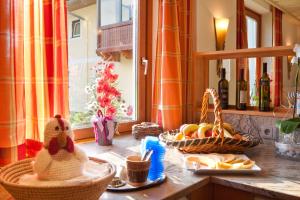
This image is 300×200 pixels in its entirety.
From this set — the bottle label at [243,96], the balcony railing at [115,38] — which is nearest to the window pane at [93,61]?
the balcony railing at [115,38]

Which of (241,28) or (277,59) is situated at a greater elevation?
(241,28)

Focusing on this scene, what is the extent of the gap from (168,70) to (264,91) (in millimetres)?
563

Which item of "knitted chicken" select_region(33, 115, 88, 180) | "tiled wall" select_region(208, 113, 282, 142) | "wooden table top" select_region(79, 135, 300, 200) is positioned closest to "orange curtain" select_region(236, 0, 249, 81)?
"tiled wall" select_region(208, 113, 282, 142)

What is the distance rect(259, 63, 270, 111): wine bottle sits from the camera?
159cm

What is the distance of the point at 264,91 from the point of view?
162 cm

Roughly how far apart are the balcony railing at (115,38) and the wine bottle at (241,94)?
0.71 m

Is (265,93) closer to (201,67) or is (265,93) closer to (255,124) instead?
(255,124)

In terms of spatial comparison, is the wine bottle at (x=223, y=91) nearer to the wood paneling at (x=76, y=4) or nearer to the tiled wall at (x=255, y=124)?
the tiled wall at (x=255, y=124)

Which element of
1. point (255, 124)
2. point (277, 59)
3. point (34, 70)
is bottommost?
point (255, 124)

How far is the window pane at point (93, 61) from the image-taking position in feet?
4.86

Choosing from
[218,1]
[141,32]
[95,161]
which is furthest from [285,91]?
[95,161]

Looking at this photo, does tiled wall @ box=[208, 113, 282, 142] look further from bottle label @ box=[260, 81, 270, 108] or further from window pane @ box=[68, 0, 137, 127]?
window pane @ box=[68, 0, 137, 127]

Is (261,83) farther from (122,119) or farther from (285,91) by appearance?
(122,119)

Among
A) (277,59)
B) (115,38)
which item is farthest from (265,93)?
(115,38)
